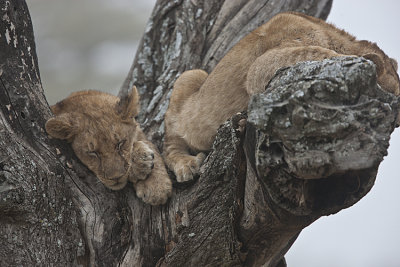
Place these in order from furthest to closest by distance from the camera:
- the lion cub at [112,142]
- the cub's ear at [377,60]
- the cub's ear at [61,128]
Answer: the lion cub at [112,142] < the cub's ear at [61,128] < the cub's ear at [377,60]

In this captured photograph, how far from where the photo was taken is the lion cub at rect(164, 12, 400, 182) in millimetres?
5121

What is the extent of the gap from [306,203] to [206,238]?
1172mm

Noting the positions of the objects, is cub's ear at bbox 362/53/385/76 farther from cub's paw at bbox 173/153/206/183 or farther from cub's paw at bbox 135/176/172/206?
cub's paw at bbox 135/176/172/206

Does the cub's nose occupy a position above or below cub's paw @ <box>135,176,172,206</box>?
above

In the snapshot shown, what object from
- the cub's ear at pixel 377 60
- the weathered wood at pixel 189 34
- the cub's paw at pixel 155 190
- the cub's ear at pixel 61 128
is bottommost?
the cub's paw at pixel 155 190

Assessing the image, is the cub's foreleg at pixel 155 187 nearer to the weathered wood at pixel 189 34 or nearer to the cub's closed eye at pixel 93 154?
the cub's closed eye at pixel 93 154

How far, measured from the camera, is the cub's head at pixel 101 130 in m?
5.38

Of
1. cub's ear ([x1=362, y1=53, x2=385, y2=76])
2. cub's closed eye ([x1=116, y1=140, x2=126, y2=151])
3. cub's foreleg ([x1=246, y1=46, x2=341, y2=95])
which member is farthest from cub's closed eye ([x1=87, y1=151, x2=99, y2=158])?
cub's ear ([x1=362, y1=53, x2=385, y2=76])

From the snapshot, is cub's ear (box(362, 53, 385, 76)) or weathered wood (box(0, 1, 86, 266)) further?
cub's ear (box(362, 53, 385, 76))

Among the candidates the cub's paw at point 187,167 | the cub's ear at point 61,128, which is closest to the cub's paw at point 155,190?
the cub's paw at point 187,167

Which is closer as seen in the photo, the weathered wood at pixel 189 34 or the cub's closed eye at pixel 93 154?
the cub's closed eye at pixel 93 154

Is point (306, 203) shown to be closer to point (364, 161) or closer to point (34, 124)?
point (364, 161)

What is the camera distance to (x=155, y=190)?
5.20 metres

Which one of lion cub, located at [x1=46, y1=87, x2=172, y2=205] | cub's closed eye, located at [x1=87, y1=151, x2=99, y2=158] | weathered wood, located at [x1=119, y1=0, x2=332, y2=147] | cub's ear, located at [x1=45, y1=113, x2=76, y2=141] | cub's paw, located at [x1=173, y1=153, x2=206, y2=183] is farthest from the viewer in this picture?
weathered wood, located at [x1=119, y1=0, x2=332, y2=147]
